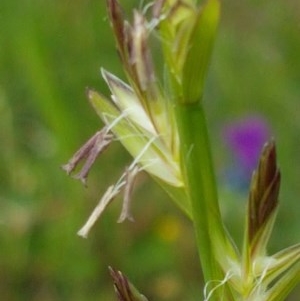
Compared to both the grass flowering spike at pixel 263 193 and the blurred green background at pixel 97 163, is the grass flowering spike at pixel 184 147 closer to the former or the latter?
the grass flowering spike at pixel 263 193

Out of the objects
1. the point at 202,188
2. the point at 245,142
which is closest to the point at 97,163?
the point at 245,142

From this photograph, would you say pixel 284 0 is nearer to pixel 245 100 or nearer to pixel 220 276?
pixel 245 100

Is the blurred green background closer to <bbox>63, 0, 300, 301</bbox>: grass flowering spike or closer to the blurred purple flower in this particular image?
the blurred purple flower

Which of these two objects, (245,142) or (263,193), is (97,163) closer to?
(245,142)

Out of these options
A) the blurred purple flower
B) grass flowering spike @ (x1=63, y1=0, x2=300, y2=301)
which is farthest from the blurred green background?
grass flowering spike @ (x1=63, y1=0, x2=300, y2=301)

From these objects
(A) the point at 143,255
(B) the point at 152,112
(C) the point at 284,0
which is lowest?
(A) the point at 143,255

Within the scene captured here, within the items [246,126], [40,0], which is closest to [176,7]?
[246,126]
